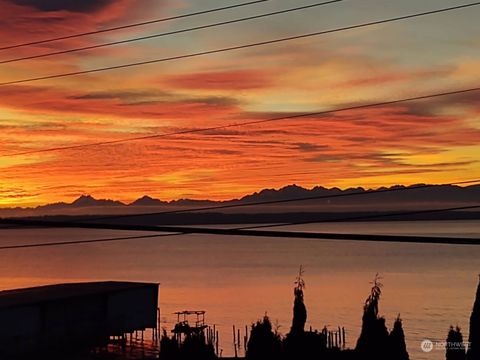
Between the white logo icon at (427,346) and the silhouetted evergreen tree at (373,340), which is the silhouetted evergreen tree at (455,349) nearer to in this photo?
the silhouetted evergreen tree at (373,340)

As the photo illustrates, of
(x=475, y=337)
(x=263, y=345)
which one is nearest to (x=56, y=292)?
(x=263, y=345)

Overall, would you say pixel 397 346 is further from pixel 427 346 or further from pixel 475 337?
pixel 427 346

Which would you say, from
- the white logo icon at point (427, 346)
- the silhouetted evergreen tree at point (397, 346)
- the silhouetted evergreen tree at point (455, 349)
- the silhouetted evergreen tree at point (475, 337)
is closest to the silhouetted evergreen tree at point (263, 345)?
the silhouetted evergreen tree at point (397, 346)

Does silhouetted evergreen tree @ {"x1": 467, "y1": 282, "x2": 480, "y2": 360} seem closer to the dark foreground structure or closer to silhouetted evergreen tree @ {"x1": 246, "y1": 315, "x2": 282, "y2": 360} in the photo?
silhouetted evergreen tree @ {"x1": 246, "y1": 315, "x2": 282, "y2": 360}

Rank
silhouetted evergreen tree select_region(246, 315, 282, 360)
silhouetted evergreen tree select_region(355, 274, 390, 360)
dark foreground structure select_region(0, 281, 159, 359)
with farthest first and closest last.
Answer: dark foreground structure select_region(0, 281, 159, 359) < silhouetted evergreen tree select_region(246, 315, 282, 360) < silhouetted evergreen tree select_region(355, 274, 390, 360)

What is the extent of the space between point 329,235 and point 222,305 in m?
125

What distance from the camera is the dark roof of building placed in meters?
57.7

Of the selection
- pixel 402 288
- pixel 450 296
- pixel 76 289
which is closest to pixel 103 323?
pixel 76 289

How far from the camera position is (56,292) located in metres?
64.4

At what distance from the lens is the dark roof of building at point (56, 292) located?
57725 mm

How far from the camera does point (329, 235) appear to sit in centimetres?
1298

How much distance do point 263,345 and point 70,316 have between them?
70.2 feet

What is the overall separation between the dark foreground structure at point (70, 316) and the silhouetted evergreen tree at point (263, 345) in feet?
60.9

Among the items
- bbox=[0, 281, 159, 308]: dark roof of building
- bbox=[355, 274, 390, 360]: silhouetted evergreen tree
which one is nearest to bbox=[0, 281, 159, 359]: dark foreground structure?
bbox=[0, 281, 159, 308]: dark roof of building
